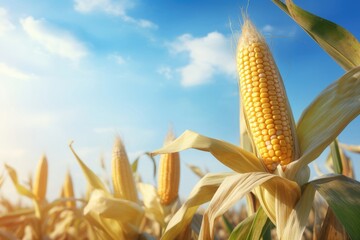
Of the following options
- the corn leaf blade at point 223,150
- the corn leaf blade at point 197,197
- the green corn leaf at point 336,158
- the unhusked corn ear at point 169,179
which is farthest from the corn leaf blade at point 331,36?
the unhusked corn ear at point 169,179

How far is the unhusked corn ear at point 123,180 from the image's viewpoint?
14.5 ft

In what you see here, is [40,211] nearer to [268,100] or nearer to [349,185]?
[268,100]

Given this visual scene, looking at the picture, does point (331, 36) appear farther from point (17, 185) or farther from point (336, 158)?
point (17, 185)

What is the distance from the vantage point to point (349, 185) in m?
2.56

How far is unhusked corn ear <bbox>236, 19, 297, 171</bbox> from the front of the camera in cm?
278

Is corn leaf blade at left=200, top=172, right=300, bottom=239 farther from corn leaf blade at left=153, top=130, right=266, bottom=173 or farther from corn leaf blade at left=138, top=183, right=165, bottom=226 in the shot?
→ corn leaf blade at left=138, top=183, right=165, bottom=226

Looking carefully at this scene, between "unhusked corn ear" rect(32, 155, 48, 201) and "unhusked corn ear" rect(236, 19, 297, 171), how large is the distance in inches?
152

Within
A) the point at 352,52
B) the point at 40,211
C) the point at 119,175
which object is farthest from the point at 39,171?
the point at 352,52

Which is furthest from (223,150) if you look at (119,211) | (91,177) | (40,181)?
(40,181)

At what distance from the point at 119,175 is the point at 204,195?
1.80 m

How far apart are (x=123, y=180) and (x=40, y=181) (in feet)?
6.80

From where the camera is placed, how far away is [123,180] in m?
4.43

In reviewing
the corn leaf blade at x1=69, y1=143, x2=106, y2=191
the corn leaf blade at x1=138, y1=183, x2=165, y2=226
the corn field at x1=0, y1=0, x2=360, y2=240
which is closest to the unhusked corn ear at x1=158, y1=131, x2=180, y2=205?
the corn leaf blade at x1=138, y1=183, x2=165, y2=226

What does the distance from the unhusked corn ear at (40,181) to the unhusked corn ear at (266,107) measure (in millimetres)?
3858
